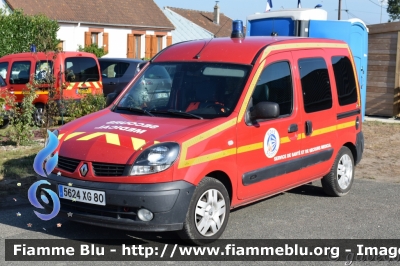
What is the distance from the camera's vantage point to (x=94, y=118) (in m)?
6.83

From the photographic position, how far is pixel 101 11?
38.5 m

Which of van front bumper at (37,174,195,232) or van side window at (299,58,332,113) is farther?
van side window at (299,58,332,113)

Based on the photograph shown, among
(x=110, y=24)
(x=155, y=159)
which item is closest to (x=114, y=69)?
(x=155, y=159)

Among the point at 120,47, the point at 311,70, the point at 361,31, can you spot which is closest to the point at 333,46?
the point at 311,70

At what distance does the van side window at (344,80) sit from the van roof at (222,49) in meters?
0.83

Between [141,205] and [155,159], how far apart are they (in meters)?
0.43

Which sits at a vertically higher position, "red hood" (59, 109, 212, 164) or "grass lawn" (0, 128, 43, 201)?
"red hood" (59, 109, 212, 164)

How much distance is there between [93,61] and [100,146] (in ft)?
36.5

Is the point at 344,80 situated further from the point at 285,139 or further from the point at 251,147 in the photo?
the point at 251,147

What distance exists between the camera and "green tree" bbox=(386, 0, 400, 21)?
251 feet

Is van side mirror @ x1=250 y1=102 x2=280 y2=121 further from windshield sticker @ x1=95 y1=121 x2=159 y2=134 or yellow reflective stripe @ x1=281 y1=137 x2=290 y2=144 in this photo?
windshield sticker @ x1=95 y1=121 x2=159 y2=134

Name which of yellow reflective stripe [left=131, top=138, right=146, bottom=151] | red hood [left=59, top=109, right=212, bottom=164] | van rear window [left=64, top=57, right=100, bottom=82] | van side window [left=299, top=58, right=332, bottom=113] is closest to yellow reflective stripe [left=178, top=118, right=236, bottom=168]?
red hood [left=59, top=109, right=212, bottom=164]

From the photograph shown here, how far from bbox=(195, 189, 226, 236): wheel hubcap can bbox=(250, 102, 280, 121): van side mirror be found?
3.06 ft
